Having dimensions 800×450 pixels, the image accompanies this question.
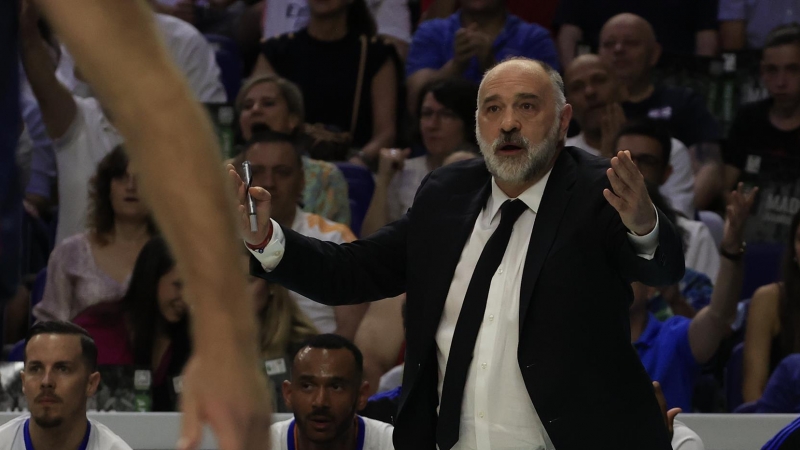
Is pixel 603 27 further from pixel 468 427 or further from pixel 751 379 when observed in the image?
pixel 468 427

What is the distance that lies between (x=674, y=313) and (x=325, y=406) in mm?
1806

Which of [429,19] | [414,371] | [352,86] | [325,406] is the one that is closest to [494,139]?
[414,371]

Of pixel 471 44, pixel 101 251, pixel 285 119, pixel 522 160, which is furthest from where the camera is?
pixel 471 44

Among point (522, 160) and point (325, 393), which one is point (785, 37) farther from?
point (522, 160)

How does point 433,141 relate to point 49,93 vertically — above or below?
below

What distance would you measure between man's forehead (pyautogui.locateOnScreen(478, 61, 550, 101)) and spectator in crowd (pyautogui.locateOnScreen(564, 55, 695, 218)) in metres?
2.67

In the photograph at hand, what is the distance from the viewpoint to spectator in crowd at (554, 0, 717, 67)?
7.29 meters

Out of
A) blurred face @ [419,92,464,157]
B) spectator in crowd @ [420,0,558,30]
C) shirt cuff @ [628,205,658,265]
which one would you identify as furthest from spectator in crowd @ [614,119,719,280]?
shirt cuff @ [628,205,658,265]

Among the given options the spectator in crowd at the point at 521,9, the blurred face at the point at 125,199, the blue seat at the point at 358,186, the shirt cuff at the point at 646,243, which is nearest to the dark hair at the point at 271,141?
the blurred face at the point at 125,199

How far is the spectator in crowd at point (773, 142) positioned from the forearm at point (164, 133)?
5.64 meters

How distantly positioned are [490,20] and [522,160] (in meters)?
3.74

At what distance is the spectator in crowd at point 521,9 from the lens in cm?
752

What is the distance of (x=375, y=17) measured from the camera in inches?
298

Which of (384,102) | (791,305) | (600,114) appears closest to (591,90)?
(600,114)
